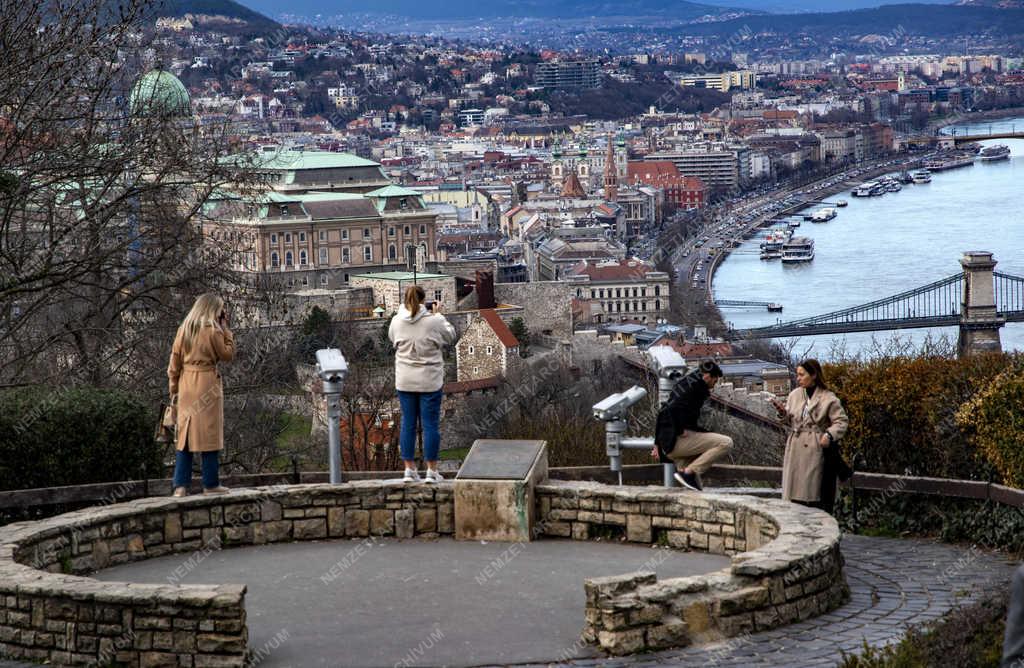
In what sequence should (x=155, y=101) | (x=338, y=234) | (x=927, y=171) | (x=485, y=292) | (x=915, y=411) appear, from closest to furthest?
1. (x=915, y=411)
2. (x=155, y=101)
3. (x=485, y=292)
4. (x=338, y=234)
5. (x=927, y=171)

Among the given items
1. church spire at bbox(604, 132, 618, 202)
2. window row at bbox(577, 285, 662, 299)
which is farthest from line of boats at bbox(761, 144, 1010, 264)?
church spire at bbox(604, 132, 618, 202)

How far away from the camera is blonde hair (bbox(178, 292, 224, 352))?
684 centimetres

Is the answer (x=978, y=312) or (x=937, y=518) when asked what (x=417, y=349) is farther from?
(x=978, y=312)

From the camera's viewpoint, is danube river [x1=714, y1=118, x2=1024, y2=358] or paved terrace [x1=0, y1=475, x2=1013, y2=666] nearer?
paved terrace [x1=0, y1=475, x2=1013, y2=666]

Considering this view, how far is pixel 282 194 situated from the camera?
266 ft

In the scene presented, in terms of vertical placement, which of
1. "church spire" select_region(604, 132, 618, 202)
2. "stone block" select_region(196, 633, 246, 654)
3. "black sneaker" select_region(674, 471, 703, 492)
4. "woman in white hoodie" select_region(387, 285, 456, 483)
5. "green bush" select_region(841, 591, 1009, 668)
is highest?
"church spire" select_region(604, 132, 618, 202)

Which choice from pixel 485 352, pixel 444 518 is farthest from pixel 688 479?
pixel 485 352

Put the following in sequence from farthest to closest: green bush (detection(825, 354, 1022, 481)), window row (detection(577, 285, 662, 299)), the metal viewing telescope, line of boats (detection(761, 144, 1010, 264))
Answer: line of boats (detection(761, 144, 1010, 264)), window row (detection(577, 285, 662, 299)), green bush (detection(825, 354, 1022, 481)), the metal viewing telescope

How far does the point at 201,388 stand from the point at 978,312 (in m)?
29.2

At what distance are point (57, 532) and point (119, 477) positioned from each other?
59.9 inches

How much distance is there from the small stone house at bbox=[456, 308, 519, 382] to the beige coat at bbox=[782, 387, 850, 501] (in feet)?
128

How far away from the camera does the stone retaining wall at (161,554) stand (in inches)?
201

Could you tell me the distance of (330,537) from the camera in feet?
22.7

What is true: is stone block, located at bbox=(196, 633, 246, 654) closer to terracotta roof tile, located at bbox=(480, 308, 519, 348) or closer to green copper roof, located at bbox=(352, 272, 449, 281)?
terracotta roof tile, located at bbox=(480, 308, 519, 348)
